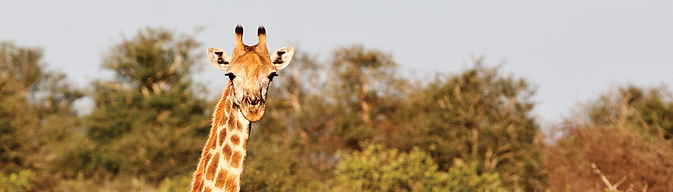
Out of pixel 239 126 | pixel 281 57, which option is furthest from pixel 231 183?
pixel 281 57

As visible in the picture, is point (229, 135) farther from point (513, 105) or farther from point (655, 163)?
point (513, 105)

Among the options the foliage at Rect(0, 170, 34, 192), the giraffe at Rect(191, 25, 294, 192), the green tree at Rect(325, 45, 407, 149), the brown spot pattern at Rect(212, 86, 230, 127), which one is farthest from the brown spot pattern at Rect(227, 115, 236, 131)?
the green tree at Rect(325, 45, 407, 149)

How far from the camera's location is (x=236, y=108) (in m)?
7.03

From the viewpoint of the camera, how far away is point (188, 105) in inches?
1510

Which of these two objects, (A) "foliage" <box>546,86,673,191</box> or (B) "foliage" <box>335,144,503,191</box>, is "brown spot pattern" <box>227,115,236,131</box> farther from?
(A) "foliage" <box>546,86,673,191</box>

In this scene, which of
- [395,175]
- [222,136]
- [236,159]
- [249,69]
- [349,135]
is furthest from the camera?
[349,135]

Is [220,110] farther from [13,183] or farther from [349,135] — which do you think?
[349,135]

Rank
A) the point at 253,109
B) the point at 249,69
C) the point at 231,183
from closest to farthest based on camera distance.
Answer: the point at 253,109
the point at 249,69
the point at 231,183

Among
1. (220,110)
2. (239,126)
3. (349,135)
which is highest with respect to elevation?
(349,135)

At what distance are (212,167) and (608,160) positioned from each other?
15458mm

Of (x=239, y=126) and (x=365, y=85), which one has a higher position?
(x=365, y=85)

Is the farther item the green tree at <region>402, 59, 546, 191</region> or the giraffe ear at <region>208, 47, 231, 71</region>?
the green tree at <region>402, 59, 546, 191</region>

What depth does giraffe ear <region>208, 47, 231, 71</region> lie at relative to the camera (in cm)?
693

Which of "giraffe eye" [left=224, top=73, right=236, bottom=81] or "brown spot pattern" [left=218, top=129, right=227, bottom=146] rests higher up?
"giraffe eye" [left=224, top=73, right=236, bottom=81]
